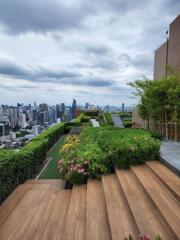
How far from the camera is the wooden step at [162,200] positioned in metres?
3.04

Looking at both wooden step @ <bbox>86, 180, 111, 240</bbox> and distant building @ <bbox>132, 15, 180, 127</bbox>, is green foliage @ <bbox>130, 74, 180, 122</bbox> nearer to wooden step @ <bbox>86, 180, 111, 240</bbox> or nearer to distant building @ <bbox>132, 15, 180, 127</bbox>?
distant building @ <bbox>132, 15, 180, 127</bbox>

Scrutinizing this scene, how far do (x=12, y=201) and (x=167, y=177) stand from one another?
10.2 ft

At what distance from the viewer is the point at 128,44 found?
1365cm

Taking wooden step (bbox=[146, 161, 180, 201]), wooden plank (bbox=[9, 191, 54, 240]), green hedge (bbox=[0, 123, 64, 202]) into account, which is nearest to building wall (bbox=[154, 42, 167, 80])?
wooden step (bbox=[146, 161, 180, 201])

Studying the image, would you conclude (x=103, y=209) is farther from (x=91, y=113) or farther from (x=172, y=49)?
(x=91, y=113)

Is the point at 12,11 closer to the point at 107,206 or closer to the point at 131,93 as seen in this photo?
the point at 107,206

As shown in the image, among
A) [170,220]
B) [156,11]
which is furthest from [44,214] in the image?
[156,11]

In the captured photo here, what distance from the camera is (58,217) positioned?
164 inches

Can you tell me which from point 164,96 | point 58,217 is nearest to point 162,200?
point 58,217

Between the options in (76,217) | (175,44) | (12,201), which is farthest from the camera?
(175,44)

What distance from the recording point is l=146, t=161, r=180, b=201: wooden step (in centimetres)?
390

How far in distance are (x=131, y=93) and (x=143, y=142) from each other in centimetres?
605

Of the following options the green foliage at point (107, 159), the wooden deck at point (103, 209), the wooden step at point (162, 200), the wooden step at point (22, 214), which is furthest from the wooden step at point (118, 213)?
the wooden step at point (22, 214)

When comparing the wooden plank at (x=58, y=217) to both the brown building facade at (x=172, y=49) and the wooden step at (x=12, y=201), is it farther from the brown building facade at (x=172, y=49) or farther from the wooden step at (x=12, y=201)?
the brown building facade at (x=172, y=49)
